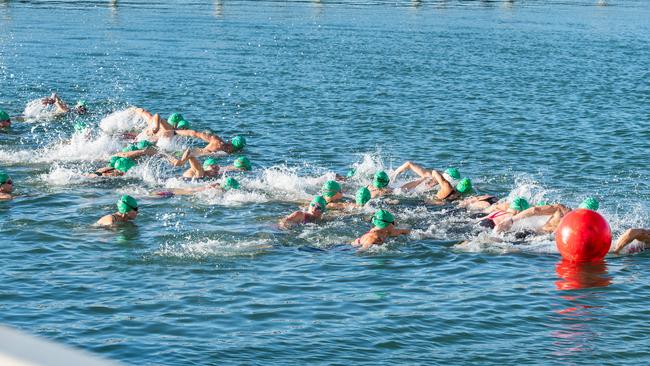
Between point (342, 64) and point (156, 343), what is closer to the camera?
point (156, 343)

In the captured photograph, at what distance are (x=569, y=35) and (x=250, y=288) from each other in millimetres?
40788

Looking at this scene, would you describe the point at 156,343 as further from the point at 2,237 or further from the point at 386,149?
the point at 386,149

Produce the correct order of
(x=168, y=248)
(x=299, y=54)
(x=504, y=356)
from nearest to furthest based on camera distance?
(x=504, y=356) → (x=168, y=248) → (x=299, y=54)

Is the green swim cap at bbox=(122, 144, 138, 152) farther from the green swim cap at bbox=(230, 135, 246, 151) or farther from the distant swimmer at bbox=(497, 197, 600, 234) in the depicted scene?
the distant swimmer at bbox=(497, 197, 600, 234)

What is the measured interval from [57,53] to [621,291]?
30.4 meters

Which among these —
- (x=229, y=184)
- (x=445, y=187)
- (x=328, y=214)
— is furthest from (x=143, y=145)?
(x=445, y=187)

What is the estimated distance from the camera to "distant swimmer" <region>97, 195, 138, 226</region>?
15945mm

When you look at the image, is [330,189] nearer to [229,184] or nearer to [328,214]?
[328,214]

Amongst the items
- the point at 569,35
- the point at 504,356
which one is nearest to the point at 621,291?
the point at 504,356

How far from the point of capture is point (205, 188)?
18.6m

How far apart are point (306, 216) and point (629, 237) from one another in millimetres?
5371

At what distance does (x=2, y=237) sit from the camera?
1534 cm

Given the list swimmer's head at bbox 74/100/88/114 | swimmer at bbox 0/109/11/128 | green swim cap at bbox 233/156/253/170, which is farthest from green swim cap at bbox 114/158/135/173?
swimmer's head at bbox 74/100/88/114

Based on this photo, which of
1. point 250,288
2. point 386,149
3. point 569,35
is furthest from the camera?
point 569,35
